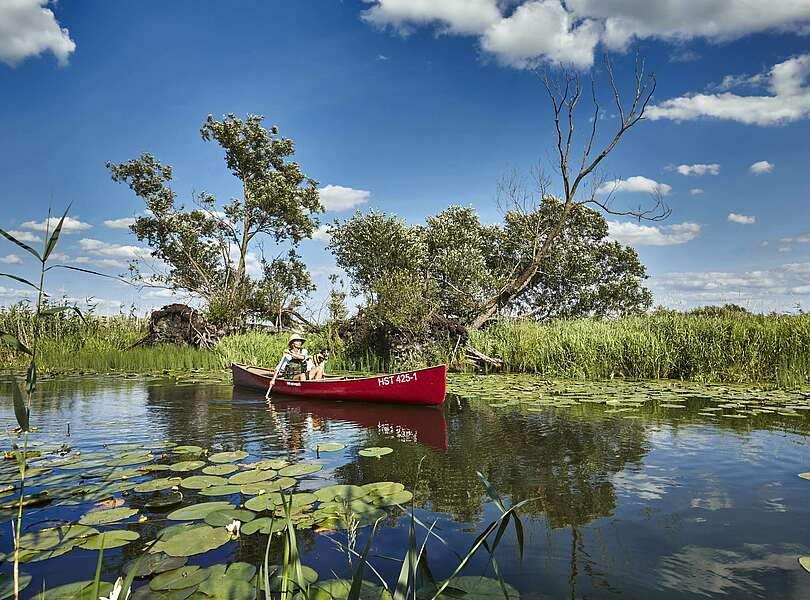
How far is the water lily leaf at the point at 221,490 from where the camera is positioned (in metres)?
3.89

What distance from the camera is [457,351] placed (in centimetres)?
1542

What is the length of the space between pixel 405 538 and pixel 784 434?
5.25 metres

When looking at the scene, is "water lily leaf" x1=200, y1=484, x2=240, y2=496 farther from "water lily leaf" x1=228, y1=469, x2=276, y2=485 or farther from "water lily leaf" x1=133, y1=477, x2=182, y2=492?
"water lily leaf" x1=133, y1=477, x2=182, y2=492

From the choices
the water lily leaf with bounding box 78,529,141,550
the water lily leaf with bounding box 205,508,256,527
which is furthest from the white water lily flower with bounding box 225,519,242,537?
the water lily leaf with bounding box 78,529,141,550

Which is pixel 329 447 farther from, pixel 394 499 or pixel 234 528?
pixel 234 528

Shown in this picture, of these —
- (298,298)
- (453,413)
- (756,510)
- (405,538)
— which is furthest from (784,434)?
(298,298)

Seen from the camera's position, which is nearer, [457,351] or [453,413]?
[453,413]

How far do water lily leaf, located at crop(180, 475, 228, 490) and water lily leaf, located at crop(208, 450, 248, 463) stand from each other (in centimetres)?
56

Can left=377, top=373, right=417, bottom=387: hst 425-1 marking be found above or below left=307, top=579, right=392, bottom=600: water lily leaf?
above

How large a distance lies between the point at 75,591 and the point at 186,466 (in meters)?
2.36

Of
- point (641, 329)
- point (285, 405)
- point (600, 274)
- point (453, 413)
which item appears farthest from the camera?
point (600, 274)

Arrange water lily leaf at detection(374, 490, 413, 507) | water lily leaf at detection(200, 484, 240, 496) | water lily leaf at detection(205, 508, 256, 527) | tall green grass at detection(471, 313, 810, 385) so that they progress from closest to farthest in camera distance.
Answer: water lily leaf at detection(205, 508, 256, 527) → water lily leaf at detection(374, 490, 413, 507) → water lily leaf at detection(200, 484, 240, 496) → tall green grass at detection(471, 313, 810, 385)

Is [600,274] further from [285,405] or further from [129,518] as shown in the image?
[129,518]

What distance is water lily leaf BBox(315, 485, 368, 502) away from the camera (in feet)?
12.3
